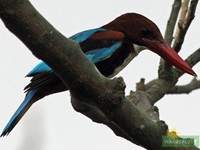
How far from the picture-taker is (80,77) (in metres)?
2.48

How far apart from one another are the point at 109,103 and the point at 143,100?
1.22m

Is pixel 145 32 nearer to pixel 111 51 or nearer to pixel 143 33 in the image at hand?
pixel 143 33

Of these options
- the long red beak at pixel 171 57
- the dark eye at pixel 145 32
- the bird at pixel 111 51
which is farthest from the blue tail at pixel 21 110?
the dark eye at pixel 145 32

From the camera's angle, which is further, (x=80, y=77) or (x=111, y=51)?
(x=111, y=51)

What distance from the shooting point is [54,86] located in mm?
3812

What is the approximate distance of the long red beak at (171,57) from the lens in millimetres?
4000

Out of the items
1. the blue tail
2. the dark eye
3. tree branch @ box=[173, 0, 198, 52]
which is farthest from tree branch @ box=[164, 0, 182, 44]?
the blue tail

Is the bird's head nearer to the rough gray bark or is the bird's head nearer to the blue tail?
the blue tail

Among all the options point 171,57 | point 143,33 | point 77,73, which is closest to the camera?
point 77,73

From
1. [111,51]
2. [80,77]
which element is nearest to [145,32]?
[111,51]
